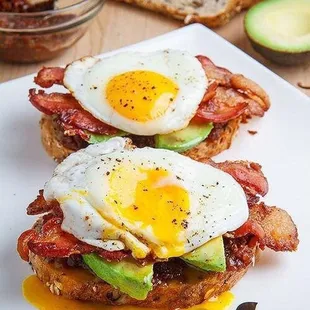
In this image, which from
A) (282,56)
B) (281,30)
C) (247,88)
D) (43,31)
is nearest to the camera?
(247,88)

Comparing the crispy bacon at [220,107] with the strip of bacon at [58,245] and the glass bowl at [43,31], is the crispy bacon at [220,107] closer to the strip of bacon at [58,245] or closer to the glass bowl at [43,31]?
the strip of bacon at [58,245]

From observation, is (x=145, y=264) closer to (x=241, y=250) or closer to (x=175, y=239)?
(x=175, y=239)

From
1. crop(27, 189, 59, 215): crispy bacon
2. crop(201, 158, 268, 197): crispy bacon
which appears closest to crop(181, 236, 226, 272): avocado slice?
crop(201, 158, 268, 197): crispy bacon

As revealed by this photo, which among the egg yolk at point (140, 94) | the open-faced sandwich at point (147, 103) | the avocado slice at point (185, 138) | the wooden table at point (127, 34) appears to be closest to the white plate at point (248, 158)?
the open-faced sandwich at point (147, 103)

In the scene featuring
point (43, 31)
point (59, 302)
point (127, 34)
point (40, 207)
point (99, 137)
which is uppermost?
point (40, 207)

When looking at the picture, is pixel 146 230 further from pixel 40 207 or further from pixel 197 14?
pixel 197 14

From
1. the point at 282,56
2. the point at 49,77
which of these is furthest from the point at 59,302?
the point at 282,56

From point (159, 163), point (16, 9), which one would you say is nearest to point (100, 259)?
point (159, 163)

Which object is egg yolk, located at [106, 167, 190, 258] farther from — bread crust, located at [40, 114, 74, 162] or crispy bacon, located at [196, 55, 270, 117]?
crispy bacon, located at [196, 55, 270, 117]
